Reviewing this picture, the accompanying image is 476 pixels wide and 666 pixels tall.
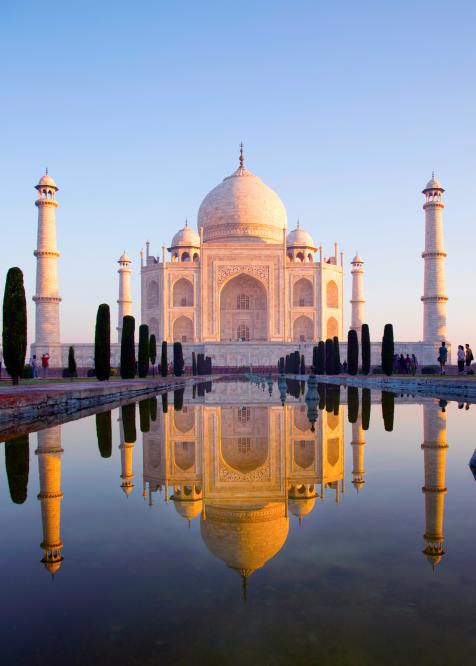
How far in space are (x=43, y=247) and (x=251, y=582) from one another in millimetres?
28072

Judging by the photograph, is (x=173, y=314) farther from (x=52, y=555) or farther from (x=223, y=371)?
(x=52, y=555)

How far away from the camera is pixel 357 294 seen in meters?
36.9

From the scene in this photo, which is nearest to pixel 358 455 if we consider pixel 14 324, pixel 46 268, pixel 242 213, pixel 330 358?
pixel 14 324

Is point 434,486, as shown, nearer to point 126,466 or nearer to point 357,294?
point 126,466

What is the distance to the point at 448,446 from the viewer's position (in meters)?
4.05

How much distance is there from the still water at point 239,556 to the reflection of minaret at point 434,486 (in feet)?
0.04

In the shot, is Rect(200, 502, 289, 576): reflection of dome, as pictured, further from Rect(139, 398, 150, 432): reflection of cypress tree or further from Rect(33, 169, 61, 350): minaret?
Rect(33, 169, 61, 350): minaret

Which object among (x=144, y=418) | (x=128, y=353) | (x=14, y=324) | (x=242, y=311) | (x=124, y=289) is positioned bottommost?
(x=144, y=418)

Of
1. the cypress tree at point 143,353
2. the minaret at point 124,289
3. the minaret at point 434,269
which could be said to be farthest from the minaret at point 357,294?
the cypress tree at point 143,353

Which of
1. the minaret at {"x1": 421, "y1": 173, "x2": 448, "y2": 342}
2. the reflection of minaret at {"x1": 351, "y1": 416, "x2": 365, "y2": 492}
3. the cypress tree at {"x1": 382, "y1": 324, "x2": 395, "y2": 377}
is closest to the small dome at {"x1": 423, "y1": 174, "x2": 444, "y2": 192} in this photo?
the minaret at {"x1": 421, "y1": 173, "x2": 448, "y2": 342}

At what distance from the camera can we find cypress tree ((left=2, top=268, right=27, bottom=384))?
40.0ft

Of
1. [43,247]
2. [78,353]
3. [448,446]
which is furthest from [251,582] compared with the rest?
[78,353]

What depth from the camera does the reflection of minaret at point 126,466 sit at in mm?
2894

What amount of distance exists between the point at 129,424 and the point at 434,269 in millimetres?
26648
